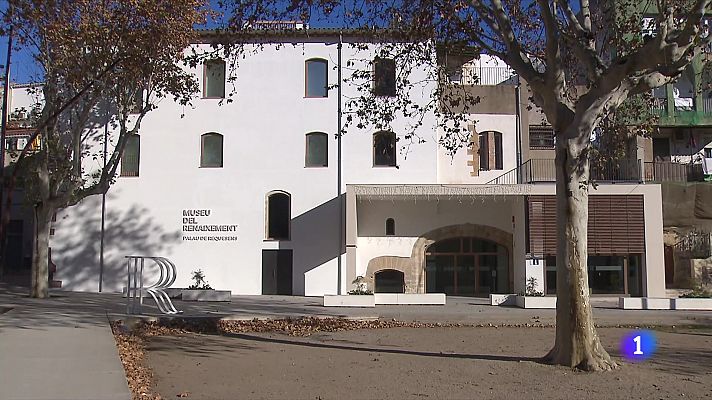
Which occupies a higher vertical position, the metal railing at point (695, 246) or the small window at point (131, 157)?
the small window at point (131, 157)

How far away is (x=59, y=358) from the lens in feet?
35.4

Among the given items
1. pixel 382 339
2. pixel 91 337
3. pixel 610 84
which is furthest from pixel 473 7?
pixel 91 337

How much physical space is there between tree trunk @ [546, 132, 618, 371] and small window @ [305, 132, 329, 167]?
18.3 meters

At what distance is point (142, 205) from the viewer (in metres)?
29.3

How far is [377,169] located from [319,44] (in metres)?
5.79

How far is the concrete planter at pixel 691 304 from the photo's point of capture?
2339cm

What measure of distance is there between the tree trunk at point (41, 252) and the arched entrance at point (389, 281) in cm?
1253

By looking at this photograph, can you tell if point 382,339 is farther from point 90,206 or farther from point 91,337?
point 90,206

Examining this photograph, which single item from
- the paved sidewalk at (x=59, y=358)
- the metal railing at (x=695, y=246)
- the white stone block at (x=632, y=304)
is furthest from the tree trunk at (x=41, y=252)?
the metal railing at (x=695, y=246)

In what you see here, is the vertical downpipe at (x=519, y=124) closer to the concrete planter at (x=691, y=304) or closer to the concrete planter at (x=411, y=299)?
the concrete planter at (x=411, y=299)

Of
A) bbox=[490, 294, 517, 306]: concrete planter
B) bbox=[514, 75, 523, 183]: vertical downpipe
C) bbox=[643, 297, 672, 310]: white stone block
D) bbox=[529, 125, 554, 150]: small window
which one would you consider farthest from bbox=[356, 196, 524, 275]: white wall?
bbox=[643, 297, 672, 310]: white stone block

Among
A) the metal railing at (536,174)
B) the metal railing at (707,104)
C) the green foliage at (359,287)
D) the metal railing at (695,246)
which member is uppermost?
the metal railing at (707,104)

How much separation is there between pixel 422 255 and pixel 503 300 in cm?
485

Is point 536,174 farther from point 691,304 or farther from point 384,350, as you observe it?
point 384,350
